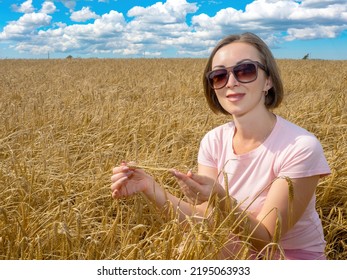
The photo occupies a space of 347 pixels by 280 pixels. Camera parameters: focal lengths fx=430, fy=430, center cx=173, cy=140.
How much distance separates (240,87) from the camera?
65.2 inches

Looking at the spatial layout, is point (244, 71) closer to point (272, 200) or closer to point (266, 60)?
point (266, 60)

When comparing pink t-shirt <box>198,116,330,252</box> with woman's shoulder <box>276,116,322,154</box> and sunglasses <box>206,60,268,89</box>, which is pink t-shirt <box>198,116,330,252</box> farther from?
sunglasses <box>206,60,268,89</box>

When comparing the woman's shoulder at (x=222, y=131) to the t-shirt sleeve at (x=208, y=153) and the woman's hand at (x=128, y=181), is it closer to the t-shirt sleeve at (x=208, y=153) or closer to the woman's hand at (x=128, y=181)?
the t-shirt sleeve at (x=208, y=153)

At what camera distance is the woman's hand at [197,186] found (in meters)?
1.37

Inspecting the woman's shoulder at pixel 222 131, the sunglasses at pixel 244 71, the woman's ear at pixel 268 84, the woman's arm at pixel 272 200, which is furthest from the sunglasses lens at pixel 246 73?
the woman's arm at pixel 272 200

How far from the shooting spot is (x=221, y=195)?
4.88 ft

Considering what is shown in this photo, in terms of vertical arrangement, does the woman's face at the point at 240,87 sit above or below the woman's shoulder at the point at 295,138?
above

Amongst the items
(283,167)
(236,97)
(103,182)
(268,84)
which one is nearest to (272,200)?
(283,167)

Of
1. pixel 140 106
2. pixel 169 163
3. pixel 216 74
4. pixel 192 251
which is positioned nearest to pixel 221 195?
pixel 192 251

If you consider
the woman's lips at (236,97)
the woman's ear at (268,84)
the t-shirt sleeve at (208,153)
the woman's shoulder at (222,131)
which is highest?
the woman's ear at (268,84)

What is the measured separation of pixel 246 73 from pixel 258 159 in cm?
33

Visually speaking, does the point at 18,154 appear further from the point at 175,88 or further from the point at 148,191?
the point at 175,88

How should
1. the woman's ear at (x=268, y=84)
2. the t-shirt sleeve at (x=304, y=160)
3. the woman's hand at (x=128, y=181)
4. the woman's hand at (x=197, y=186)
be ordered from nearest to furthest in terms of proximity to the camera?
the woman's hand at (x=197, y=186) < the t-shirt sleeve at (x=304, y=160) < the woman's hand at (x=128, y=181) < the woman's ear at (x=268, y=84)
